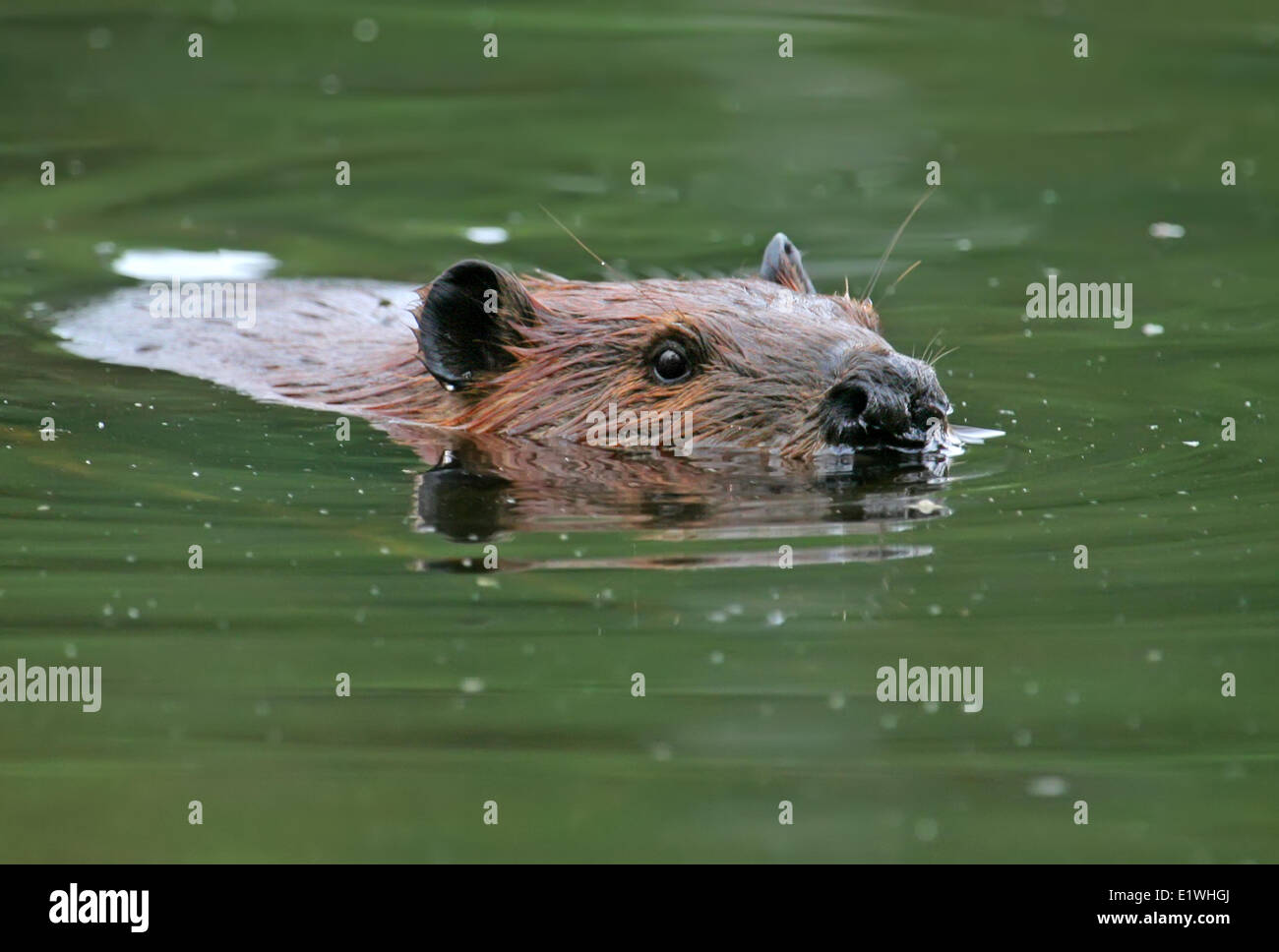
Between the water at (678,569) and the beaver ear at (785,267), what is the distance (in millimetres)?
849

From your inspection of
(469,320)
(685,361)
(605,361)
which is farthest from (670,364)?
(469,320)

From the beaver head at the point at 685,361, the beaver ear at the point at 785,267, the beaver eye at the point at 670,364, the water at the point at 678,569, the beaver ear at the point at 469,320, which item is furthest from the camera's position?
the beaver ear at the point at 785,267

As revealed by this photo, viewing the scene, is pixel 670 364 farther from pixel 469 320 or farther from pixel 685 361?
pixel 469 320

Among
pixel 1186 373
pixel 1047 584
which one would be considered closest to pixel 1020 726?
pixel 1047 584

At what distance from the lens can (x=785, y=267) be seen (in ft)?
29.3

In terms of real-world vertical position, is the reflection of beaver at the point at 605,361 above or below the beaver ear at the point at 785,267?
below

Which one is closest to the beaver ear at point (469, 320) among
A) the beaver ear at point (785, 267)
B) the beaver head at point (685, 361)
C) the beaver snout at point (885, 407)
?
the beaver head at point (685, 361)

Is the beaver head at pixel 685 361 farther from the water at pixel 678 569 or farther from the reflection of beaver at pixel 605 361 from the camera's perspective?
the water at pixel 678 569

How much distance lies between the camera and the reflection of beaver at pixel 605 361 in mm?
7629

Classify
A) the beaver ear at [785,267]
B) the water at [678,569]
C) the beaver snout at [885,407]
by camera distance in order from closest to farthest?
the water at [678,569] → the beaver snout at [885,407] → the beaver ear at [785,267]

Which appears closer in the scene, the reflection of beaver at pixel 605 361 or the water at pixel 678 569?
the water at pixel 678 569

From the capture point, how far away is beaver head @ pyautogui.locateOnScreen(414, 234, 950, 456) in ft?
24.9

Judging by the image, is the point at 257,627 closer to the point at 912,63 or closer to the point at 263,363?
the point at 263,363

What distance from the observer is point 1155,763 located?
530 cm
